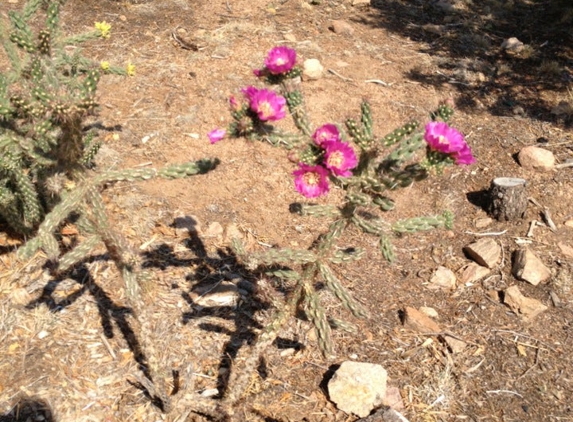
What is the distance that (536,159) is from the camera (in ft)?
17.0

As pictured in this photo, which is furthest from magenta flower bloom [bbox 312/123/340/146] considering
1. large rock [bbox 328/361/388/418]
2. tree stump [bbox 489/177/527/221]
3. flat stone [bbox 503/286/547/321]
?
tree stump [bbox 489/177/527/221]

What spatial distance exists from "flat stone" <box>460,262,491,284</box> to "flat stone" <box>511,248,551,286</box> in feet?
0.66

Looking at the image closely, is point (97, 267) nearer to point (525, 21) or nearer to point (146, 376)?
point (146, 376)

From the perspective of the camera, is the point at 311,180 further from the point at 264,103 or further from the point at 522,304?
the point at 522,304

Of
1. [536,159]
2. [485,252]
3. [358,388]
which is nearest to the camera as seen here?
[358,388]

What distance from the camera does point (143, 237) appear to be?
4.12 meters

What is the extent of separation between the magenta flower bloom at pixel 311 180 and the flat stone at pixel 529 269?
95.7 inches

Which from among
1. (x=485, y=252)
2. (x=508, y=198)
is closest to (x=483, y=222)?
(x=508, y=198)

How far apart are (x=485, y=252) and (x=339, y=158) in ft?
8.04

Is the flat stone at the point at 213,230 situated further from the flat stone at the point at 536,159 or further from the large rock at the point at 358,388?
the flat stone at the point at 536,159

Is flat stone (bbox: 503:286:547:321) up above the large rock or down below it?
below

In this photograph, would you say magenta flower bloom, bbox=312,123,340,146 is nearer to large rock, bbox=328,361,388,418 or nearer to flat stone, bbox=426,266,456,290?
large rock, bbox=328,361,388,418

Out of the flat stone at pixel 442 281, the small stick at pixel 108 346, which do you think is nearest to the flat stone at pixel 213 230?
the small stick at pixel 108 346

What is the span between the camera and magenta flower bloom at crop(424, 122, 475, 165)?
2281 mm
